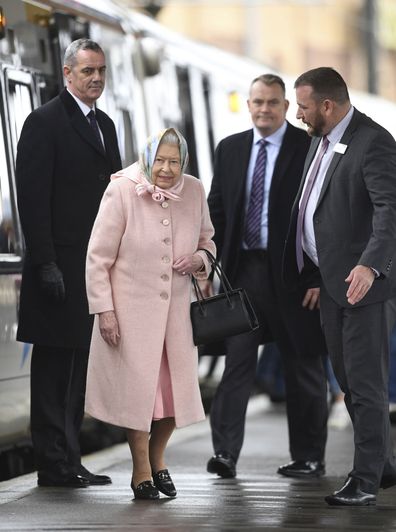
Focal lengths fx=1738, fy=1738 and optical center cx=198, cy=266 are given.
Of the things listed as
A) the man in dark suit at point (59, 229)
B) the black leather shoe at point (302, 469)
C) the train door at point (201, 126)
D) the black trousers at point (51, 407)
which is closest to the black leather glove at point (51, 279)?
the man in dark suit at point (59, 229)

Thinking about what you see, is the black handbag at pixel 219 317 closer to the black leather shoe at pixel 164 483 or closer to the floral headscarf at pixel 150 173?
the floral headscarf at pixel 150 173

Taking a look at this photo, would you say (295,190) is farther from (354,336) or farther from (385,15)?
(385,15)

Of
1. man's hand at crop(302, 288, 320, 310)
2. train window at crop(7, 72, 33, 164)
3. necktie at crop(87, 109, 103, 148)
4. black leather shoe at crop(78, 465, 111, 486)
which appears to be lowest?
black leather shoe at crop(78, 465, 111, 486)

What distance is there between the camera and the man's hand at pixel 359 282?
7578 mm

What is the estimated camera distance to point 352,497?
304 inches

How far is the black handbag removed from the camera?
8.04 metres

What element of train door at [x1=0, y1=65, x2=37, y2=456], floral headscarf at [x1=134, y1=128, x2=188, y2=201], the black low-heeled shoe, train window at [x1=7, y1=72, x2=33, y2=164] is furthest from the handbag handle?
train window at [x1=7, y1=72, x2=33, y2=164]

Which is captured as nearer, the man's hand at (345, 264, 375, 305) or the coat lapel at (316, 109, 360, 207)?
the man's hand at (345, 264, 375, 305)

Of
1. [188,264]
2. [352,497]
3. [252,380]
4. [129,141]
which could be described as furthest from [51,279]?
[129,141]

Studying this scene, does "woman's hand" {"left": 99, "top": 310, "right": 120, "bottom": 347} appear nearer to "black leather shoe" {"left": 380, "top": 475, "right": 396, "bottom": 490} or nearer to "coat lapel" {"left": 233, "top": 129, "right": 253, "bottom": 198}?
"black leather shoe" {"left": 380, "top": 475, "right": 396, "bottom": 490}

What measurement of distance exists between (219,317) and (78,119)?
1.33 metres

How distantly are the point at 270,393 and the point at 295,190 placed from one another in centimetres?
621

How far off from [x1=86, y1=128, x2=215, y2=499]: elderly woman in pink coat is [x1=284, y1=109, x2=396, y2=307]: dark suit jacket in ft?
2.00

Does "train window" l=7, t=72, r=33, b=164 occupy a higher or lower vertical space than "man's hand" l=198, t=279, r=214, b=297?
higher
